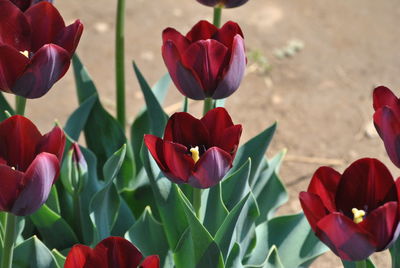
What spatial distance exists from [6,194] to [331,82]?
2365 millimetres

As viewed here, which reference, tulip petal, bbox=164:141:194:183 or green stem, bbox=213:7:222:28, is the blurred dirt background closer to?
green stem, bbox=213:7:222:28

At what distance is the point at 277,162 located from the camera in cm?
222

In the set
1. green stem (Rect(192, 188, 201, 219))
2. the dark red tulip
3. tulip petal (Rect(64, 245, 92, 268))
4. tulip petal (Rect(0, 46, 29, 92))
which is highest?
the dark red tulip

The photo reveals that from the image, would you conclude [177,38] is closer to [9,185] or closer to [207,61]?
[207,61]

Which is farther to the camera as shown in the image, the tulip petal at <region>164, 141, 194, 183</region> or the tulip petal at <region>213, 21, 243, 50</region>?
the tulip petal at <region>213, 21, 243, 50</region>

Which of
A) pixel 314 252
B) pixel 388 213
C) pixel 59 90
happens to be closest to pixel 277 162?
pixel 314 252

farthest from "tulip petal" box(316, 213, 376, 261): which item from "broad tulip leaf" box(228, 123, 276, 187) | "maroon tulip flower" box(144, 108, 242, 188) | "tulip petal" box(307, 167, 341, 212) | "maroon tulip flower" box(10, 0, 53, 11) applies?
"maroon tulip flower" box(10, 0, 53, 11)

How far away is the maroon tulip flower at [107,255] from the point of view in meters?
1.35

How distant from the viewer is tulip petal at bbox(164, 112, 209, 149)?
5.29 feet

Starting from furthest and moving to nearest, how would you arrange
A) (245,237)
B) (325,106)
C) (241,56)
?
(325,106)
(245,237)
(241,56)

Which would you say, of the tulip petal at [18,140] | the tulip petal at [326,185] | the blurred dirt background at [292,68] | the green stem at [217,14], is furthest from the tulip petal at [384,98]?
the blurred dirt background at [292,68]

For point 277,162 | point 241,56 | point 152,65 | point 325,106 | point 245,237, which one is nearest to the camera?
point 241,56

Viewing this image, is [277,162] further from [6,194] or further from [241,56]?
[6,194]

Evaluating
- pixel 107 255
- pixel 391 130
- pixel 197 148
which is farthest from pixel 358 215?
pixel 107 255
